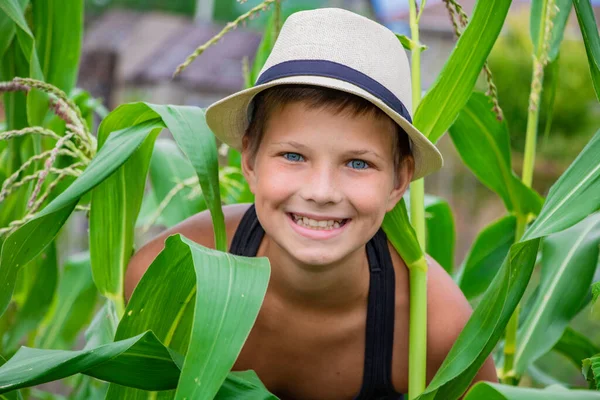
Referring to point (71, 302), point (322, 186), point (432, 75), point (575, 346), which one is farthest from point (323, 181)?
point (432, 75)

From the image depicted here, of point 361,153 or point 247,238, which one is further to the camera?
point 247,238

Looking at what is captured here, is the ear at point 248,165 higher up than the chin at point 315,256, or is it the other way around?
the ear at point 248,165

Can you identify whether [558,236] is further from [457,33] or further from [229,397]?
[229,397]

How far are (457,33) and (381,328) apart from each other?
440mm

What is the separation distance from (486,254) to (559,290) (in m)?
0.20

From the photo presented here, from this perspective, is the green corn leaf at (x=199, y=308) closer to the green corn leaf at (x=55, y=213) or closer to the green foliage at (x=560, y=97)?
the green corn leaf at (x=55, y=213)

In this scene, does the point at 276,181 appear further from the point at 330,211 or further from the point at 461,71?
the point at 461,71

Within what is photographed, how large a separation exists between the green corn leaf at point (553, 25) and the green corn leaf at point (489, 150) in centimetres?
13

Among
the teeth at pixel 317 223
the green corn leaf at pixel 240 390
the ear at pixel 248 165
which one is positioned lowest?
the green corn leaf at pixel 240 390

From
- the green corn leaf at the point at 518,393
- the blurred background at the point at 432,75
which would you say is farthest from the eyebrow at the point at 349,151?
the blurred background at the point at 432,75

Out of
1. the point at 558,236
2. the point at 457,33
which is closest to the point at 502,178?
the point at 558,236

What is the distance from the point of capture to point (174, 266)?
1.09m

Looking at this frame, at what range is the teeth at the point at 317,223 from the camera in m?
1.11

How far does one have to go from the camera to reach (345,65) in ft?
3.63
